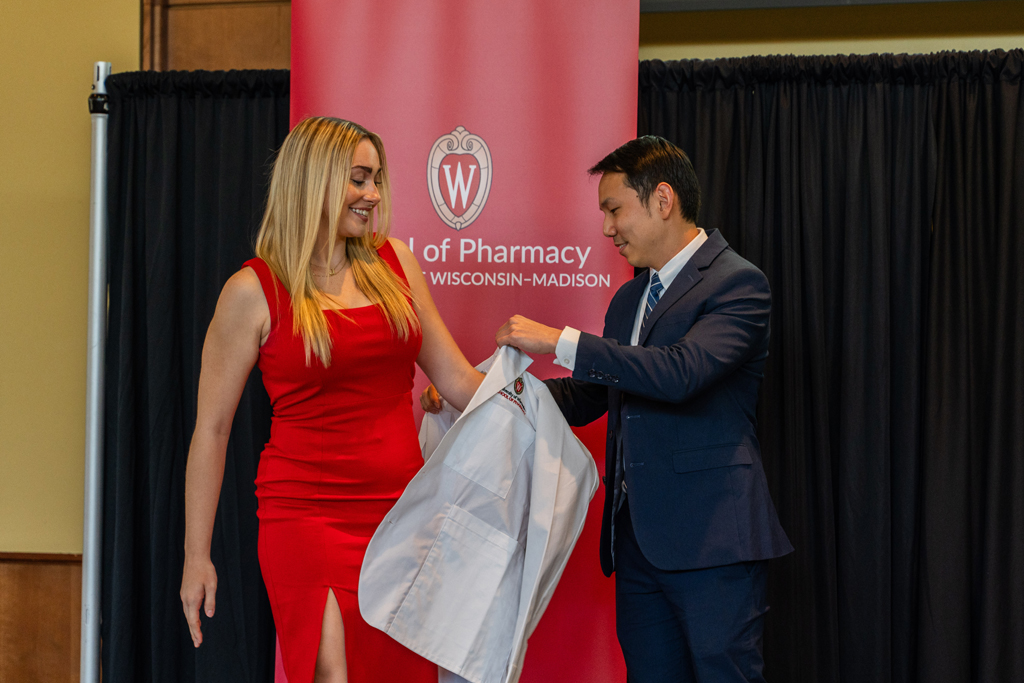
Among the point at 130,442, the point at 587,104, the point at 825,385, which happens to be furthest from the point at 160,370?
the point at 825,385

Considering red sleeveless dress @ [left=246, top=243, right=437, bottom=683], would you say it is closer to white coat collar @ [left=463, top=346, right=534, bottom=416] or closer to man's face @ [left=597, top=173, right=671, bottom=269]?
white coat collar @ [left=463, top=346, right=534, bottom=416]

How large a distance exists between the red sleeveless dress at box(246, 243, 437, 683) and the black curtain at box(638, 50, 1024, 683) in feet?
5.18

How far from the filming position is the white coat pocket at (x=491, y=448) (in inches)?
79.4

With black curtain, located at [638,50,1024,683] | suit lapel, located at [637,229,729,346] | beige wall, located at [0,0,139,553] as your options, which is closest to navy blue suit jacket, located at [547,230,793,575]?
suit lapel, located at [637,229,729,346]

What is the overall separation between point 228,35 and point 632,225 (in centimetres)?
215

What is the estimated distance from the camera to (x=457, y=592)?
195cm

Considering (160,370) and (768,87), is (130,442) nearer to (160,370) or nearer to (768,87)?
Result: (160,370)

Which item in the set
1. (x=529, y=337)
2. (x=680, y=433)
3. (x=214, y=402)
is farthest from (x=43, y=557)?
(x=680, y=433)

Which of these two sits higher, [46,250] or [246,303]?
[46,250]

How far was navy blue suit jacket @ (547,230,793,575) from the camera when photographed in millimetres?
1907

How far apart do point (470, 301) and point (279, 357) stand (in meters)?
0.94

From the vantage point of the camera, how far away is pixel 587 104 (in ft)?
8.46

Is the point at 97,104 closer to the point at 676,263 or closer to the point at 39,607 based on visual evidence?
the point at 39,607

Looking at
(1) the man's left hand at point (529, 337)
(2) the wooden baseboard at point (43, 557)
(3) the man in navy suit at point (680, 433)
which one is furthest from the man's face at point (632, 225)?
(2) the wooden baseboard at point (43, 557)
